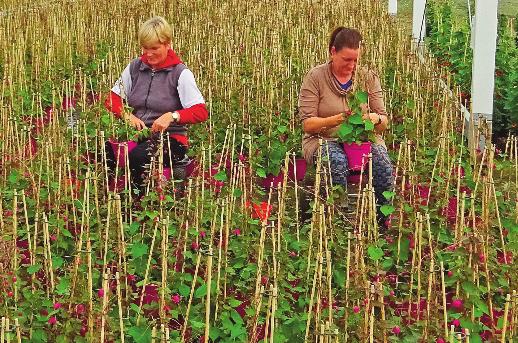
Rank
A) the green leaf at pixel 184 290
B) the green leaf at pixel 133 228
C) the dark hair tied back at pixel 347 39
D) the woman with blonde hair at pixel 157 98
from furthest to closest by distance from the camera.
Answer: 1. the woman with blonde hair at pixel 157 98
2. the dark hair tied back at pixel 347 39
3. the green leaf at pixel 133 228
4. the green leaf at pixel 184 290

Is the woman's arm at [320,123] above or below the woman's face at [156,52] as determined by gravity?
below

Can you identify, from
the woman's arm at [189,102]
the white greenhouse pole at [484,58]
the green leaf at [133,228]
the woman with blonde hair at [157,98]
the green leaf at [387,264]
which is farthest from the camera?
the white greenhouse pole at [484,58]

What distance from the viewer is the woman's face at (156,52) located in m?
4.82

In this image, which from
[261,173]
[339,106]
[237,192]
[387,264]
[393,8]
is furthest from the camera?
[393,8]

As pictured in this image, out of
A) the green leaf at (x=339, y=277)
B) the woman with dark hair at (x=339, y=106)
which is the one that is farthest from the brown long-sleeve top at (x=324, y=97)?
the green leaf at (x=339, y=277)

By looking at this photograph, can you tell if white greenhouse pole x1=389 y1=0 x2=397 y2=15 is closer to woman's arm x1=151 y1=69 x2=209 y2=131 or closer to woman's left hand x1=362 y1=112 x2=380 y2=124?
woman's arm x1=151 y1=69 x2=209 y2=131

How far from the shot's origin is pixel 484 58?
5914mm

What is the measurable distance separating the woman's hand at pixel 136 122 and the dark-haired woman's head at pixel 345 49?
1.10 m

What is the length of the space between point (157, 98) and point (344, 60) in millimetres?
1116

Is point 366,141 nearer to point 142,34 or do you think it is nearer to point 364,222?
point 364,222

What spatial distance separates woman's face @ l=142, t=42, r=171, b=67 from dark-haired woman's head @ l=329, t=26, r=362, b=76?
3.11 ft

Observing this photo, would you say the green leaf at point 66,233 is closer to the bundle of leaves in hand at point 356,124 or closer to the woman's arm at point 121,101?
the woman's arm at point 121,101

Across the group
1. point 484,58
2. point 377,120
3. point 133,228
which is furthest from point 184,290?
point 484,58

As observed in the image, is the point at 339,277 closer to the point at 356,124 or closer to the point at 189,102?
the point at 356,124
